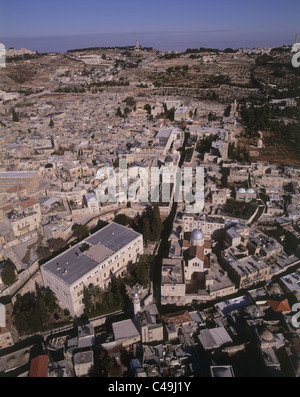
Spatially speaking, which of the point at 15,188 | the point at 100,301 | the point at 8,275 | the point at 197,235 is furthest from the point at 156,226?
the point at 15,188

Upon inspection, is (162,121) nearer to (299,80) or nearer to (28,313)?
(299,80)

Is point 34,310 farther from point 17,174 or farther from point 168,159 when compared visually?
point 168,159

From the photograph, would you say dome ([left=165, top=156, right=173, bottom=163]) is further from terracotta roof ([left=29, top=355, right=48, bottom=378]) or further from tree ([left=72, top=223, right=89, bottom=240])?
terracotta roof ([left=29, top=355, right=48, bottom=378])

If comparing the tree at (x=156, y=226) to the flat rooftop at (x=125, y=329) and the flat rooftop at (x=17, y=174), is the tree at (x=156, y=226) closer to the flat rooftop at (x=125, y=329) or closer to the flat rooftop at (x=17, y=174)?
the flat rooftop at (x=125, y=329)

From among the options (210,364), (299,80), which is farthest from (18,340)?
(299,80)

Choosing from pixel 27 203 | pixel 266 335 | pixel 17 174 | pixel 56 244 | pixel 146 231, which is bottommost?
pixel 266 335

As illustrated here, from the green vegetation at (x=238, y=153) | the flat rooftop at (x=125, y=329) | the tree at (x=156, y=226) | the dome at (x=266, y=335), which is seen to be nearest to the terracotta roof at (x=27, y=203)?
the tree at (x=156, y=226)
